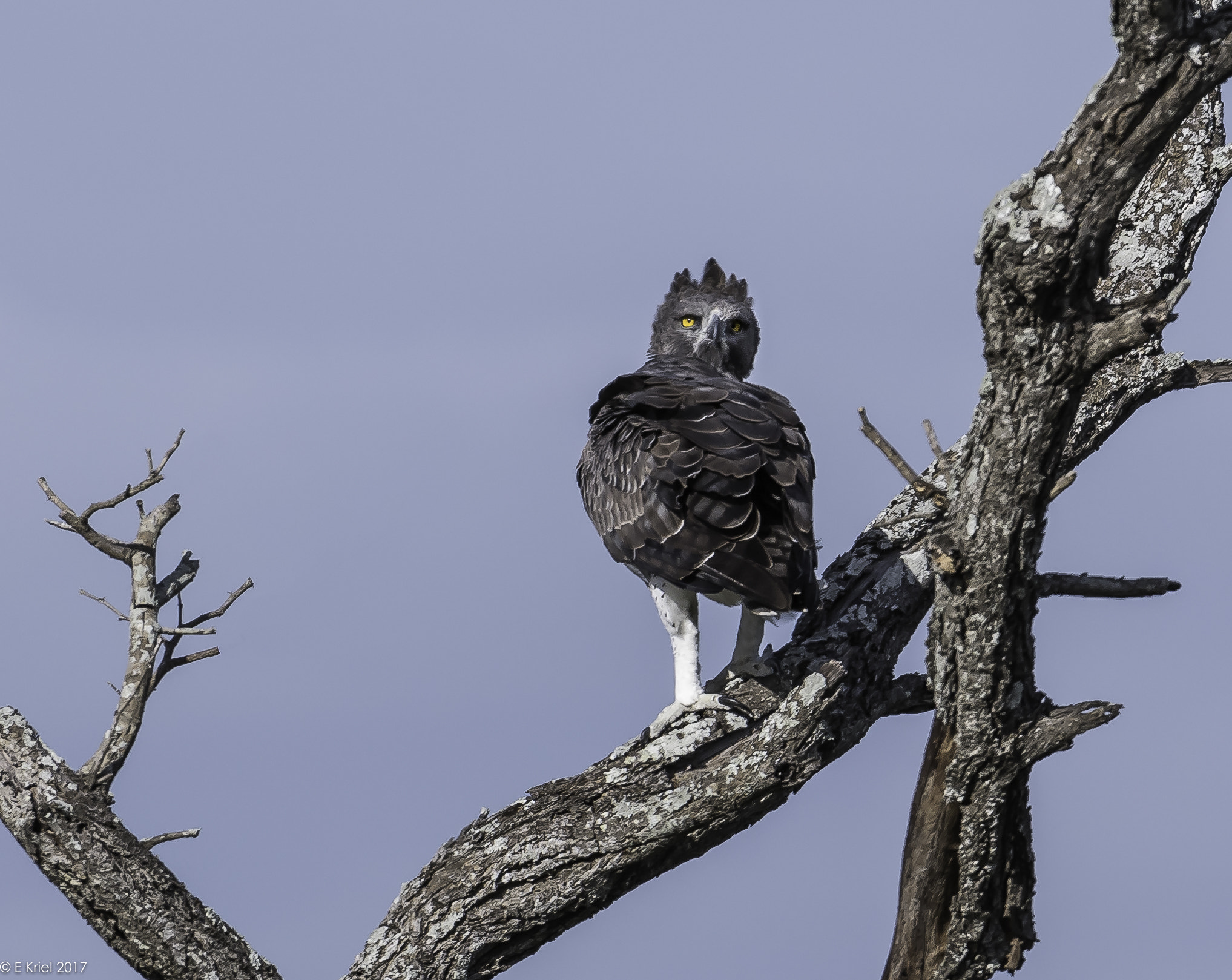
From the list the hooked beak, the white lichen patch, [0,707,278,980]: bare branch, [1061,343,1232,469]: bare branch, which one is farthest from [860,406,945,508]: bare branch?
the hooked beak

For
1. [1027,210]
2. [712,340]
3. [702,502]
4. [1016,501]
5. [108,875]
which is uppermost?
[712,340]

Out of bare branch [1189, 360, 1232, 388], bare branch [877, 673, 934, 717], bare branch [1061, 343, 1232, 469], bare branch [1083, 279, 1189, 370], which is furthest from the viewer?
bare branch [1189, 360, 1232, 388]

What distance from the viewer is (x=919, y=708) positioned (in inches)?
277

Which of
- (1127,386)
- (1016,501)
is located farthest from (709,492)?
(1127,386)

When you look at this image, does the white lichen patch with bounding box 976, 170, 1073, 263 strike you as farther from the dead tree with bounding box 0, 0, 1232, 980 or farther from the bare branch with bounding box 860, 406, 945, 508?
the bare branch with bounding box 860, 406, 945, 508

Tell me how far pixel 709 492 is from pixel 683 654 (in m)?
0.96

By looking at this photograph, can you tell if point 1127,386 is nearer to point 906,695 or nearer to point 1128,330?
point 906,695

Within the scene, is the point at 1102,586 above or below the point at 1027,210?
below

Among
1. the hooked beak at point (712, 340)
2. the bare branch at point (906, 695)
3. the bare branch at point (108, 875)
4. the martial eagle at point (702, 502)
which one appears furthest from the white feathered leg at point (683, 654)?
the hooked beak at point (712, 340)

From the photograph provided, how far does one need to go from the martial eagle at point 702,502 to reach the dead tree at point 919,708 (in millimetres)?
489

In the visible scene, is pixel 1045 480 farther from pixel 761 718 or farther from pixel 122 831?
pixel 122 831

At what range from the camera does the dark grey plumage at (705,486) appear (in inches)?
249

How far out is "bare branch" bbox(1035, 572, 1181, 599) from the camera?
573 centimetres

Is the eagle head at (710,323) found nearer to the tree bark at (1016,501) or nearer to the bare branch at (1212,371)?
the tree bark at (1016,501)
